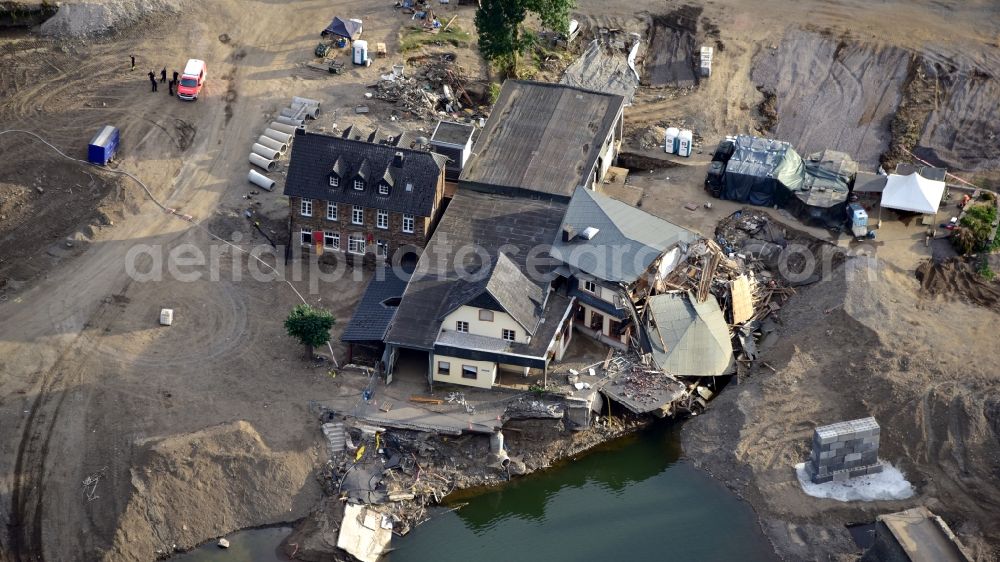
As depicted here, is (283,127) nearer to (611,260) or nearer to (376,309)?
(376,309)

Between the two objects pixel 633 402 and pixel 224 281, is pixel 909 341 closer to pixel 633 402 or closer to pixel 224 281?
pixel 633 402

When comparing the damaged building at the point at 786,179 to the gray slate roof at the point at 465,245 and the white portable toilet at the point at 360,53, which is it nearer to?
the gray slate roof at the point at 465,245

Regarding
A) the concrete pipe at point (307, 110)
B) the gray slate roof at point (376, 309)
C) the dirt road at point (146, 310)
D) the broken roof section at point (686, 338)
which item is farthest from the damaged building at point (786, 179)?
the concrete pipe at point (307, 110)

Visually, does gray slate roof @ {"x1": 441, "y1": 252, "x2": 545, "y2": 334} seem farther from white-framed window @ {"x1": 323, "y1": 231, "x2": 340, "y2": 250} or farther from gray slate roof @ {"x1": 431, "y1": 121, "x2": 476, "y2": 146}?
gray slate roof @ {"x1": 431, "y1": 121, "x2": 476, "y2": 146}

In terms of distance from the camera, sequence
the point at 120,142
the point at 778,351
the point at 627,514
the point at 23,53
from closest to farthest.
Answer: the point at 627,514 < the point at 778,351 < the point at 120,142 < the point at 23,53

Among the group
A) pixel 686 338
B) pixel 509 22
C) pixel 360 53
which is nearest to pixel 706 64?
pixel 509 22

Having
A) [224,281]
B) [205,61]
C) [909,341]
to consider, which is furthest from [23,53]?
[909,341]

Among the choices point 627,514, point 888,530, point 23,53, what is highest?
point 23,53
